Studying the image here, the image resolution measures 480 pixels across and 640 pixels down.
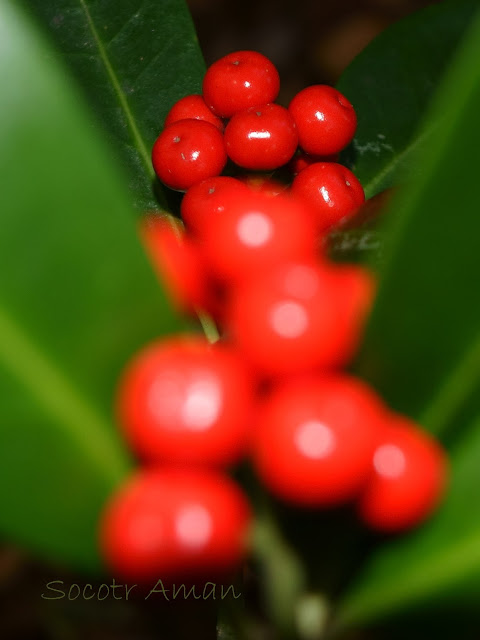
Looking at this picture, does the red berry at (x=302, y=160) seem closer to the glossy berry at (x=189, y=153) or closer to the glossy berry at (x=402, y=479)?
the glossy berry at (x=189, y=153)

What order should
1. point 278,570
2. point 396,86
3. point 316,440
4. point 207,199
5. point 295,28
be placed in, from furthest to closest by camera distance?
point 295,28 < point 396,86 < point 207,199 < point 278,570 < point 316,440

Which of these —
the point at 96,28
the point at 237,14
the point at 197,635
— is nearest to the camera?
the point at 96,28

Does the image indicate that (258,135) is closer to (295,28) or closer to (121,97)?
(121,97)

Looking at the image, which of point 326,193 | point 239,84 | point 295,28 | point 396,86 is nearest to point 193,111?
point 239,84

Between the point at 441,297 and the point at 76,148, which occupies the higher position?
the point at 76,148

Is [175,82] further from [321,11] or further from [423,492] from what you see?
[321,11]

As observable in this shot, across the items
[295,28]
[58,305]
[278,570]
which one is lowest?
[295,28]

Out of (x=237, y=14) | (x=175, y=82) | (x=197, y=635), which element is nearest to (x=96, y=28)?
(x=175, y=82)
